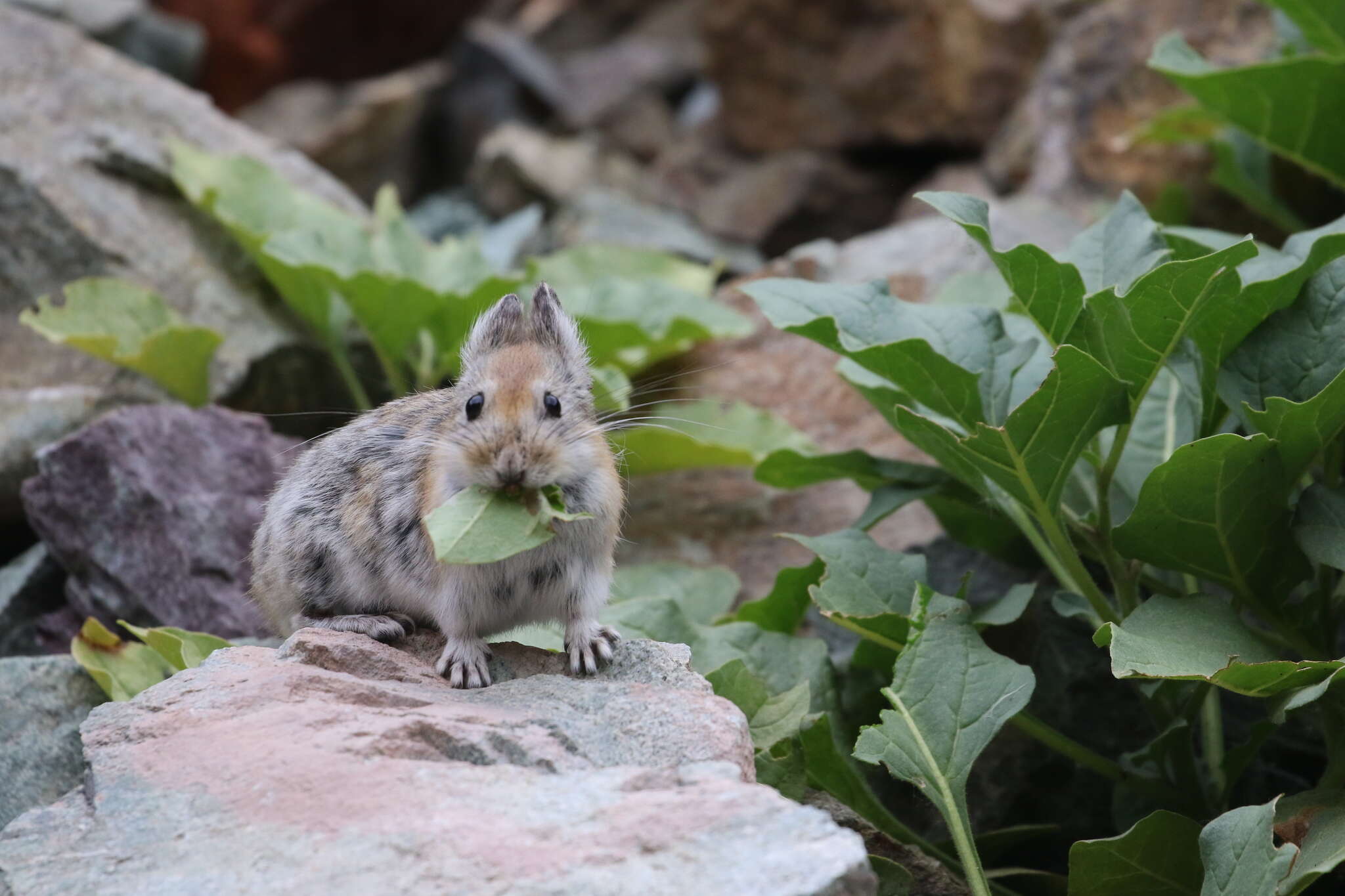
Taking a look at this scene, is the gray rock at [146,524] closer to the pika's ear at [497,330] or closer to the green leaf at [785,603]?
the pika's ear at [497,330]

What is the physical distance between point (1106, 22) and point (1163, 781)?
20.0 ft

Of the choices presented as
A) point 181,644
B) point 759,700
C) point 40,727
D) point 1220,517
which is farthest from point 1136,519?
point 40,727

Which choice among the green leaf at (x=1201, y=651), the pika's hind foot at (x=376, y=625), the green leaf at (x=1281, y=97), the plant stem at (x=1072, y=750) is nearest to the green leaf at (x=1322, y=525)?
the green leaf at (x=1201, y=651)

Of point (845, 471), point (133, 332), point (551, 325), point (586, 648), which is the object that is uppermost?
point (551, 325)

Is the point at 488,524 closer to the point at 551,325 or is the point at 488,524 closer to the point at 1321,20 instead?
the point at 551,325

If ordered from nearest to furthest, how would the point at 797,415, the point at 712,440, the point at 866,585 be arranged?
the point at 866,585
the point at 712,440
the point at 797,415

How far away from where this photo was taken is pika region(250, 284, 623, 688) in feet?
11.9

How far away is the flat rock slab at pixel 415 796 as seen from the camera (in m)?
2.76

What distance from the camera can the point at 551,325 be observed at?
4.07m

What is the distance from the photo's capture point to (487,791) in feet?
10.1

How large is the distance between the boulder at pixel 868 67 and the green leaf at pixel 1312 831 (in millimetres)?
8170

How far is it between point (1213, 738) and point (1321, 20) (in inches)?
140

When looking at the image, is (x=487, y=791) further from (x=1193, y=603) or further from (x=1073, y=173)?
(x=1073, y=173)

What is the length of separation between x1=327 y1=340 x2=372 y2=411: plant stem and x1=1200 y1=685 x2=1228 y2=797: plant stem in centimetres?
412
